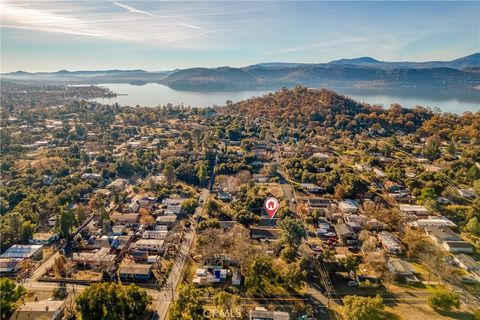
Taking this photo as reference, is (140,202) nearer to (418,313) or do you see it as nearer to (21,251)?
(21,251)

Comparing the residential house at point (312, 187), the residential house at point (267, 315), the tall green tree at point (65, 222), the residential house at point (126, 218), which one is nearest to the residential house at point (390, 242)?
the residential house at point (312, 187)

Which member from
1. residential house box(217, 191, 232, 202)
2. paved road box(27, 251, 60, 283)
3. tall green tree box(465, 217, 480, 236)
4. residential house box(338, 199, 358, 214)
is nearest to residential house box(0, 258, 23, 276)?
paved road box(27, 251, 60, 283)

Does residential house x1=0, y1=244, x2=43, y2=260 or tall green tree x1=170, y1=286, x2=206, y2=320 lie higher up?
tall green tree x1=170, y1=286, x2=206, y2=320

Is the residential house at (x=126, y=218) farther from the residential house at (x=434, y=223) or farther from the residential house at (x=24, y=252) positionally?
the residential house at (x=434, y=223)

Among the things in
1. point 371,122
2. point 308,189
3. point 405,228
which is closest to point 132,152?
point 308,189

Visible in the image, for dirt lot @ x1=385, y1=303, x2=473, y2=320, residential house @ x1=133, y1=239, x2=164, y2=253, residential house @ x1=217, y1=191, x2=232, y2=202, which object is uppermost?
residential house @ x1=217, y1=191, x2=232, y2=202

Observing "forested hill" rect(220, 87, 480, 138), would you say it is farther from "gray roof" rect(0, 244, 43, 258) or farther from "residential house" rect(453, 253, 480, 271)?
"gray roof" rect(0, 244, 43, 258)

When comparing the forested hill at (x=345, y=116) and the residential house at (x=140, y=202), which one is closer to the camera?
the residential house at (x=140, y=202)

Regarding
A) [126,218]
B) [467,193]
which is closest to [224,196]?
[126,218]
